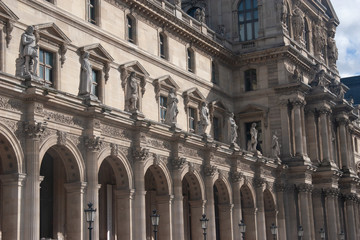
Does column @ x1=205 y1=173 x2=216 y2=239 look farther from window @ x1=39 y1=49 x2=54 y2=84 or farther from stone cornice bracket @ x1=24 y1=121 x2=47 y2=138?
stone cornice bracket @ x1=24 y1=121 x2=47 y2=138

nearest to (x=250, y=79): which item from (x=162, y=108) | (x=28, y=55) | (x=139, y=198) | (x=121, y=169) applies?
(x=162, y=108)

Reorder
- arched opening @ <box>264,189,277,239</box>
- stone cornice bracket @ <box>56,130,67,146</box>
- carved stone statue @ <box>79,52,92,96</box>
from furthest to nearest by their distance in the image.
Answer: arched opening @ <box>264,189,277,239</box> < carved stone statue @ <box>79,52,92,96</box> < stone cornice bracket @ <box>56,130,67,146</box>

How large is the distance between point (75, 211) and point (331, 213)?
36.4 m

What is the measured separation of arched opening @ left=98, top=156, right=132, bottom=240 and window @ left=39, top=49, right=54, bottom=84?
221 inches

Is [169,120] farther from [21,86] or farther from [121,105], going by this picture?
[21,86]

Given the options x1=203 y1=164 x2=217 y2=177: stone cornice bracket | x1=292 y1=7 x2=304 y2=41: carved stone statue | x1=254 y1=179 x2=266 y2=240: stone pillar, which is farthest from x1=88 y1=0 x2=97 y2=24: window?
x1=292 y1=7 x2=304 y2=41: carved stone statue

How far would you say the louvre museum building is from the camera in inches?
1291

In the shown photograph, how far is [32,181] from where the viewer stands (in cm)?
3094

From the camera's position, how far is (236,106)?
6341 cm

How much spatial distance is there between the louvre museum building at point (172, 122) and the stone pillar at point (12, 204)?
51 mm

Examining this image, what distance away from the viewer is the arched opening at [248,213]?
53.6 meters

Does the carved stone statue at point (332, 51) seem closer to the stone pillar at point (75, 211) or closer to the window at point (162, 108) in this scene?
the window at point (162, 108)

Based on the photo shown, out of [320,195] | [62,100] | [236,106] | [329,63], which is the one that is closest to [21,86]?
[62,100]

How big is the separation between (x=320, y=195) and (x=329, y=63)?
1872 centimetres
